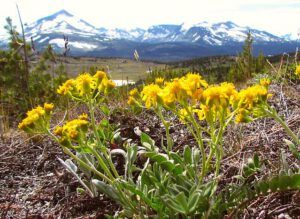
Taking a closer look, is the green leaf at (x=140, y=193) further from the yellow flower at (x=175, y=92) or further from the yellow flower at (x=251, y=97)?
the yellow flower at (x=251, y=97)

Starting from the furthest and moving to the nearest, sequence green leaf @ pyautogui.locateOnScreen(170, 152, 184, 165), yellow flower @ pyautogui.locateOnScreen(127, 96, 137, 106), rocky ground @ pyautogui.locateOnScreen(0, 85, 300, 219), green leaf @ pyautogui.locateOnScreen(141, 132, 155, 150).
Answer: yellow flower @ pyautogui.locateOnScreen(127, 96, 137, 106) → green leaf @ pyautogui.locateOnScreen(141, 132, 155, 150) → green leaf @ pyautogui.locateOnScreen(170, 152, 184, 165) → rocky ground @ pyautogui.locateOnScreen(0, 85, 300, 219)

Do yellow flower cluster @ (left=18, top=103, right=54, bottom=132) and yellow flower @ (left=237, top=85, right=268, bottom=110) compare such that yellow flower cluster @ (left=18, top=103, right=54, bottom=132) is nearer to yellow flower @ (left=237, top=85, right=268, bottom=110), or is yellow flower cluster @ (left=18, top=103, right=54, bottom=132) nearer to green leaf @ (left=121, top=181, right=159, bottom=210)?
green leaf @ (left=121, top=181, right=159, bottom=210)

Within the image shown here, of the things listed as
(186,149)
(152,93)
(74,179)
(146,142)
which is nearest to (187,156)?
(186,149)

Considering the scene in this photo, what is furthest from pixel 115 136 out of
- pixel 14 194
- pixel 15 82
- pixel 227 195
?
pixel 15 82

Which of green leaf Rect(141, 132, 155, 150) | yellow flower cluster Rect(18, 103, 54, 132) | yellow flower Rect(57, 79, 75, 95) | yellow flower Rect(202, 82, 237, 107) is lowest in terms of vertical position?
green leaf Rect(141, 132, 155, 150)

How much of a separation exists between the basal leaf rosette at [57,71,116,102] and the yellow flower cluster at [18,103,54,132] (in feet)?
0.89

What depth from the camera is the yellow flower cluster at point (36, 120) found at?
2500mm

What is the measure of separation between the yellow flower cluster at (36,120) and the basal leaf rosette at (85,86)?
0.89ft

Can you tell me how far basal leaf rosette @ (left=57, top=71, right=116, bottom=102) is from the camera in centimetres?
274

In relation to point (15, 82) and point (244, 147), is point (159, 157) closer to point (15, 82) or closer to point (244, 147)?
point (244, 147)

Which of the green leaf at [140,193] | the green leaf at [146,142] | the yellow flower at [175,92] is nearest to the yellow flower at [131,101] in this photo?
the green leaf at [146,142]

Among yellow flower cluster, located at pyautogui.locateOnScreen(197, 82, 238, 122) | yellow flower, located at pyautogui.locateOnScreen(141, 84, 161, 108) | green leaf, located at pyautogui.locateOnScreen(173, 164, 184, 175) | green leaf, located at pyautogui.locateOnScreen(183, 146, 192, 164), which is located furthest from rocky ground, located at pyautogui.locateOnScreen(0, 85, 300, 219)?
yellow flower, located at pyautogui.locateOnScreen(141, 84, 161, 108)

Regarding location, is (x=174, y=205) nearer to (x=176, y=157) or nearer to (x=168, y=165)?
(x=168, y=165)

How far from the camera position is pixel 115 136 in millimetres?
3635
